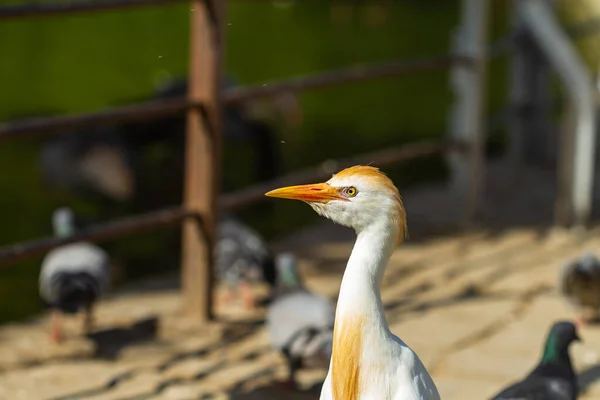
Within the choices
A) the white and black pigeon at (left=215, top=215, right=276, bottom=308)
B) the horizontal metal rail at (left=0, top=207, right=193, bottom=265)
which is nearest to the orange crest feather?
the horizontal metal rail at (left=0, top=207, right=193, bottom=265)

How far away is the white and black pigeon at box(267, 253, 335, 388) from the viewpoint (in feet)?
15.8

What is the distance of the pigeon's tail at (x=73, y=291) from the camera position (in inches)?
215

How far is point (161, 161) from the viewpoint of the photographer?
33.1 feet

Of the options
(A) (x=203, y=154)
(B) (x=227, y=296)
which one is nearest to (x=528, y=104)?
(B) (x=227, y=296)

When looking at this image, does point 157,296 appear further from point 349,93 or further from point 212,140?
point 349,93

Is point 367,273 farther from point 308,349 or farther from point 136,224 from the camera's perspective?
point 136,224

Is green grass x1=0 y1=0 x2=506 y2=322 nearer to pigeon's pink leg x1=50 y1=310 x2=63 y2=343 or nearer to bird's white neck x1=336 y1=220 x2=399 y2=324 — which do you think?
pigeon's pink leg x1=50 y1=310 x2=63 y2=343

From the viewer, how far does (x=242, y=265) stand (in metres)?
6.16

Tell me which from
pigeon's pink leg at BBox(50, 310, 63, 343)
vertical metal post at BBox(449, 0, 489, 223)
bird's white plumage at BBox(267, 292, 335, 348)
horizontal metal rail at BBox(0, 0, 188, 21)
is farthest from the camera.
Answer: vertical metal post at BBox(449, 0, 489, 223)

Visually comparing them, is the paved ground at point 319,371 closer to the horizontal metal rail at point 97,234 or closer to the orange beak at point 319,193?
the horizontal metal rail at point 97,234

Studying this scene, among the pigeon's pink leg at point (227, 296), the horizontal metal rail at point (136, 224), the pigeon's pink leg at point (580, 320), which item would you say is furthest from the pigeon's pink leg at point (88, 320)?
the pigeon's pink leg at point (580, 320)

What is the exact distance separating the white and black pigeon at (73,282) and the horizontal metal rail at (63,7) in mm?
1101

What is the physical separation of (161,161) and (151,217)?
15.4 feet

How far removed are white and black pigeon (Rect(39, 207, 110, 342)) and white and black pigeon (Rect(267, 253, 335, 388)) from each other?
90cm
